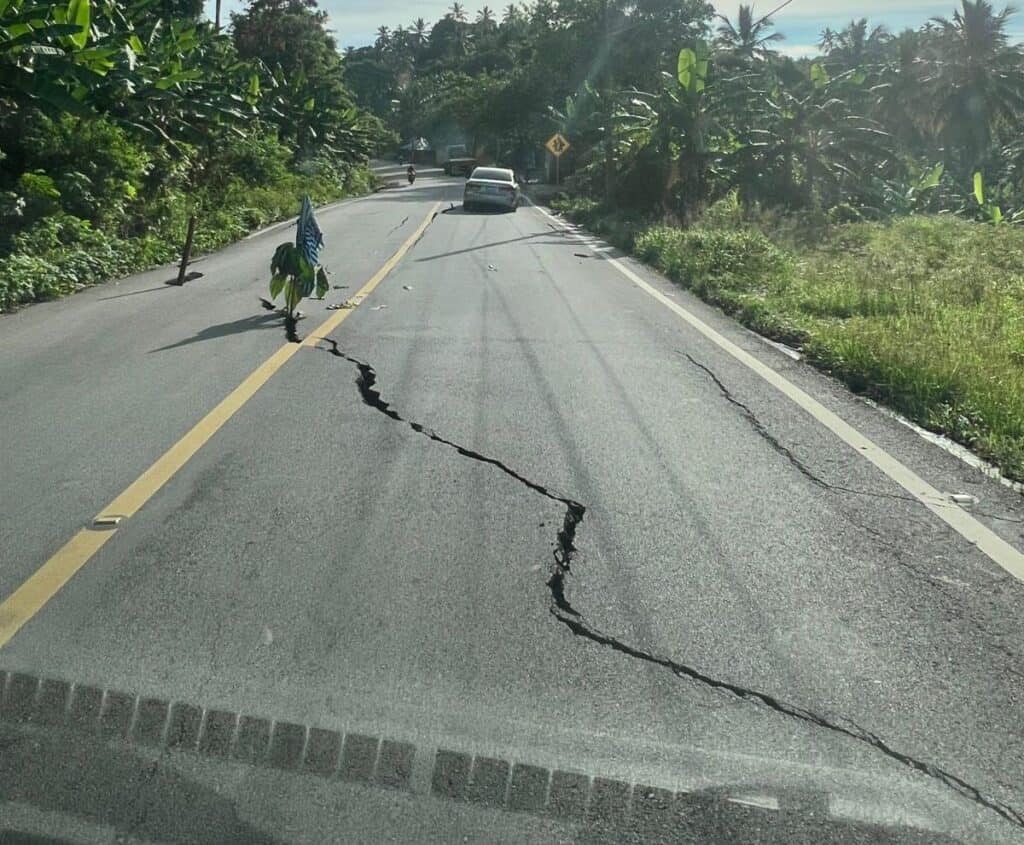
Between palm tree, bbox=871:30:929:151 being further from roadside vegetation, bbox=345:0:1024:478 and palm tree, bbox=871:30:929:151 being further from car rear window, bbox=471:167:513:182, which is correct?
car rear window, bbox=471:167:513:182

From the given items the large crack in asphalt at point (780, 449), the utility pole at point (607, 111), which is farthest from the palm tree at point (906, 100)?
the large crack in asphalt at point (780, 449)

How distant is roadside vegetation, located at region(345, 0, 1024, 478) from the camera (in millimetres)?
10922

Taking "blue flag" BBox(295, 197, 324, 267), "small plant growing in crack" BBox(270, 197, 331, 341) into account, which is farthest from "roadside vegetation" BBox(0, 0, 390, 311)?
"blue flag" BBox(295, 197, 324, 267)

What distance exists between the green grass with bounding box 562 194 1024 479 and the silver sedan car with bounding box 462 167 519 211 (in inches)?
473

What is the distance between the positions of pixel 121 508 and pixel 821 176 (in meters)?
30.2

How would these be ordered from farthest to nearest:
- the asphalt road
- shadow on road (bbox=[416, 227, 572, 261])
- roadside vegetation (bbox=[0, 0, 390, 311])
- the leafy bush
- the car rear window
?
the car rear window
shadow on road (bbox=[416, 227, 572, 261])
the leafy bush
roadside vegetation (bbox=[0, 0, 390, 311])
the asphalt road

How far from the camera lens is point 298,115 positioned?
163ft

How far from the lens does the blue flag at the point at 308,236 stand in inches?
464

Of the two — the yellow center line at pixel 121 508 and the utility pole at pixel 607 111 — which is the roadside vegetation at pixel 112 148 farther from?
the utility pole at pixel 607 111

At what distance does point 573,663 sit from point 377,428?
3.85m

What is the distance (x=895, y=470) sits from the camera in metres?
7.28

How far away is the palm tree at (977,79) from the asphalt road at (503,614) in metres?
45.6

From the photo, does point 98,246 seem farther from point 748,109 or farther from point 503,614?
point 748,109

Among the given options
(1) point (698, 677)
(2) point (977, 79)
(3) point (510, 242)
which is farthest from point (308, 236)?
(2) point (977, 79)
